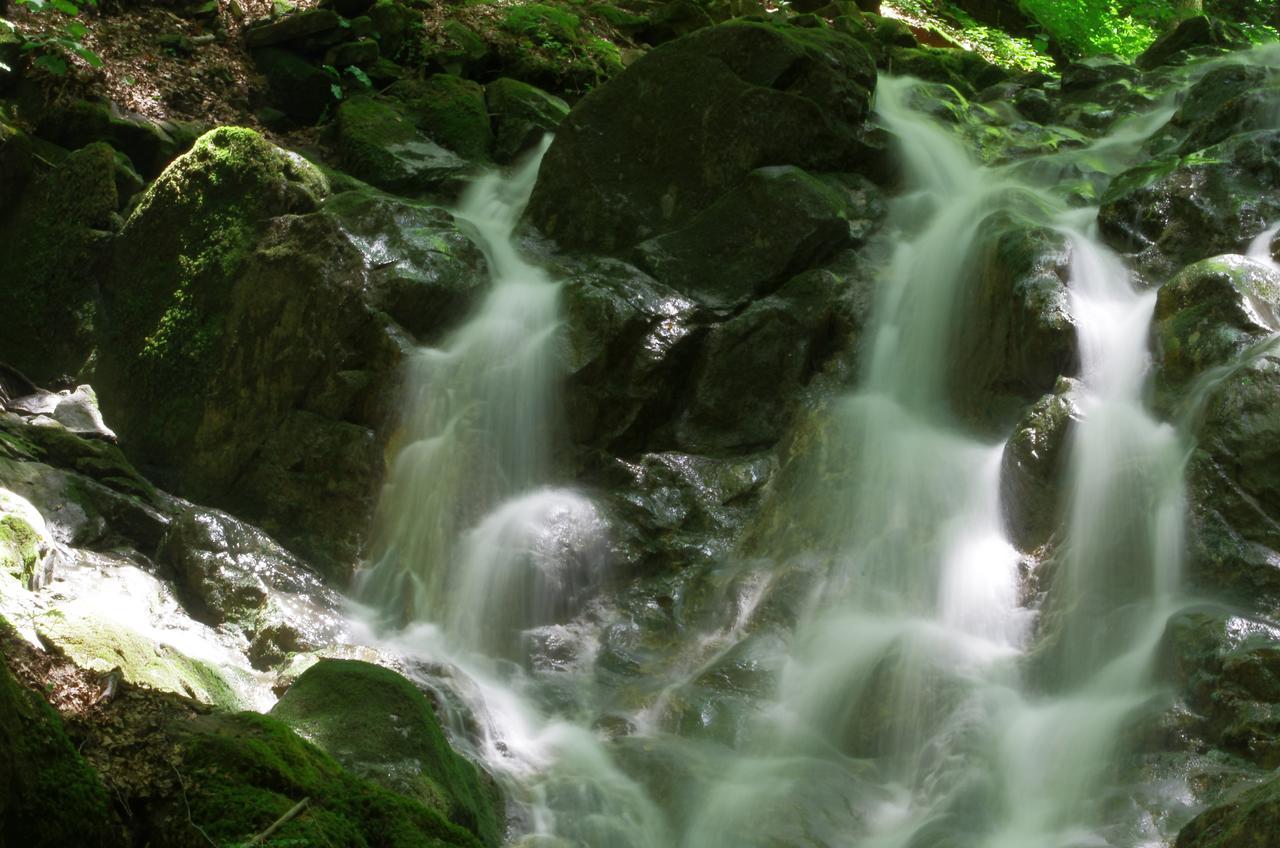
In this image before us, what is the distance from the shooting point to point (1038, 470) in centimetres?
680

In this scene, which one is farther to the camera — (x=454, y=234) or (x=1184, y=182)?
(x=454, y=234)

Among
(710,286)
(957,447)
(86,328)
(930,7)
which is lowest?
(86,328)

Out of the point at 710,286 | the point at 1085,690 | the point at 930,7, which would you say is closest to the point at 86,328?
the point at 710,286

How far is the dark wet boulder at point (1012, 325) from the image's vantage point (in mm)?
7469

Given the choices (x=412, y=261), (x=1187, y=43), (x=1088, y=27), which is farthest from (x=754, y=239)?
(x=1088, y=27)

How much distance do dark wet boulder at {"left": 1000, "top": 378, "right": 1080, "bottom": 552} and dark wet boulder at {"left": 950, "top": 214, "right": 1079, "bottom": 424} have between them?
52cm

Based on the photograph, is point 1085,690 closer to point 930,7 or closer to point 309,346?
point 309,346

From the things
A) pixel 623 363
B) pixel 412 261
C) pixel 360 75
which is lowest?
pixel 623 363

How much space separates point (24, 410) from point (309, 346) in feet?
7.94

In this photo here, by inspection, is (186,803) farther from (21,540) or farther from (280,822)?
(21,540)

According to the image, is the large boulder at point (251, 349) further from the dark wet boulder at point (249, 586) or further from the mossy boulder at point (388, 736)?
the mossy boulder at point (388, 736)

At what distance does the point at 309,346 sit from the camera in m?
8.77

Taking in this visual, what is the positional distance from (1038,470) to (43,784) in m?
5.55

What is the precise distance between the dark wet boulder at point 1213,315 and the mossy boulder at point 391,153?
6834mm
